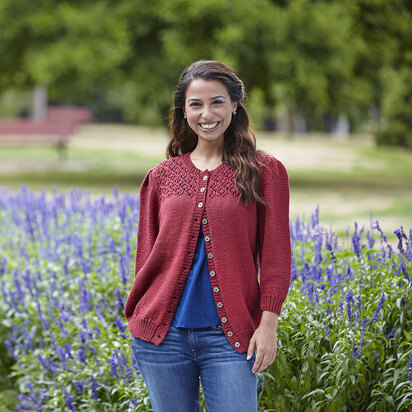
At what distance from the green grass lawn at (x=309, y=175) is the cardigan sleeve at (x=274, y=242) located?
13.4ft

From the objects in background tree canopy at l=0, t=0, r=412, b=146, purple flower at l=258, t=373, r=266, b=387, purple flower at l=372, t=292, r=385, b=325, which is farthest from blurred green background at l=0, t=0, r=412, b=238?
purple flower at l=258, t=373, r=266, b=387

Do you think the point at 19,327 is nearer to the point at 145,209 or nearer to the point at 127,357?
the point at 127,357

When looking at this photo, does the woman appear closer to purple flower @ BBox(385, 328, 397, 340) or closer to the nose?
the nose

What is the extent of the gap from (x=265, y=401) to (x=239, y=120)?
1.33 meters

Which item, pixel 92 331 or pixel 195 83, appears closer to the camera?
pixel 195 83

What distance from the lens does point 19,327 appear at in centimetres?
479

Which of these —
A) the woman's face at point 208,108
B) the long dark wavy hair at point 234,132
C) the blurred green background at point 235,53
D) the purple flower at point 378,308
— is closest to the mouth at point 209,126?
the woman's face at point 208,108

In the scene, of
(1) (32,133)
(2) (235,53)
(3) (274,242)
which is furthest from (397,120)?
(3) (274,242)

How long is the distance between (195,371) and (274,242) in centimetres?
51

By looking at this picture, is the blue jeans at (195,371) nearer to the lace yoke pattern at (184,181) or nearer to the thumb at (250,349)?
the thumb at (250,349)

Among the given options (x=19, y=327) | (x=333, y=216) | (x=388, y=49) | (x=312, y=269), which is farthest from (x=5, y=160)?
(x=312, y=269)

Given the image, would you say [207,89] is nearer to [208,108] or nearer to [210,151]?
[208,108]

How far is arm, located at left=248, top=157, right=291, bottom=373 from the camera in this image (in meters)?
2.31

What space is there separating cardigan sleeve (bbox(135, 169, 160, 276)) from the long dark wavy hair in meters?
0.19
